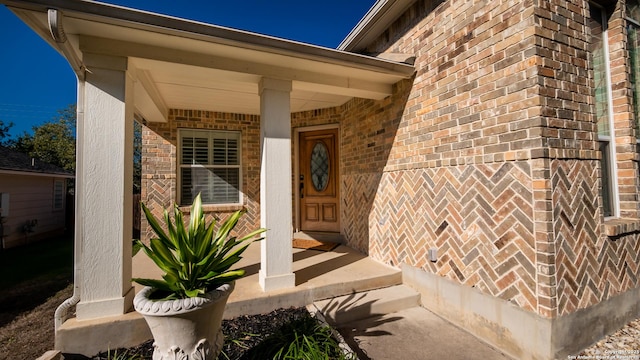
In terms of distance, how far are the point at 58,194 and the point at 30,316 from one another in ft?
34.4

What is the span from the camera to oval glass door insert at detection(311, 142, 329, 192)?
5703 millimetres

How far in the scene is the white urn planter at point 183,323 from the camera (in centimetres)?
164

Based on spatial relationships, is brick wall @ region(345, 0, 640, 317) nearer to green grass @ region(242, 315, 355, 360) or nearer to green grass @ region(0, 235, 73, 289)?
green grass @ region(242, 315, 355, 360)

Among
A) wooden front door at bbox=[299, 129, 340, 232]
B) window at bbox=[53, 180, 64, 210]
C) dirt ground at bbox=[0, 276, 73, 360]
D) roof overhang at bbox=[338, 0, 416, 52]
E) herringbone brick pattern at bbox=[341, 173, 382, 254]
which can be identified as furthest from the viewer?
window at bbox=[53, 180, 64, 210]

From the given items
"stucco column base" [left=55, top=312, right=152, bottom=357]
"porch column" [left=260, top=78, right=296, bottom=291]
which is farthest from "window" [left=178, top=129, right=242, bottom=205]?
"stucco column base" [left=55, top=312, right=152, bottom=357]

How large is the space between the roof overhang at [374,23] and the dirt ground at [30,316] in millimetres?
5671

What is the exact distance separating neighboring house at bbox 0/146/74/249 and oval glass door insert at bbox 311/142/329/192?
353 inches

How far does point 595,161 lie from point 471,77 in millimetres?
1375

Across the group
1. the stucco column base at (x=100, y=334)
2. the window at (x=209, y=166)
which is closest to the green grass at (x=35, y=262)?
the window at (x=209, y=166)

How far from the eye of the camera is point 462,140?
2.84m

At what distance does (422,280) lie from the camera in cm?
335

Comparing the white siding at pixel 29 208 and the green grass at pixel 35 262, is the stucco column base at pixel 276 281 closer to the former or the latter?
the green grass at pixel 35 262

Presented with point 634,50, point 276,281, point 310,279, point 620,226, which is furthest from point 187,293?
point 634,50

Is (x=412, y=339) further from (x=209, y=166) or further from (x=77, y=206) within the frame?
(x=209, y=166)
